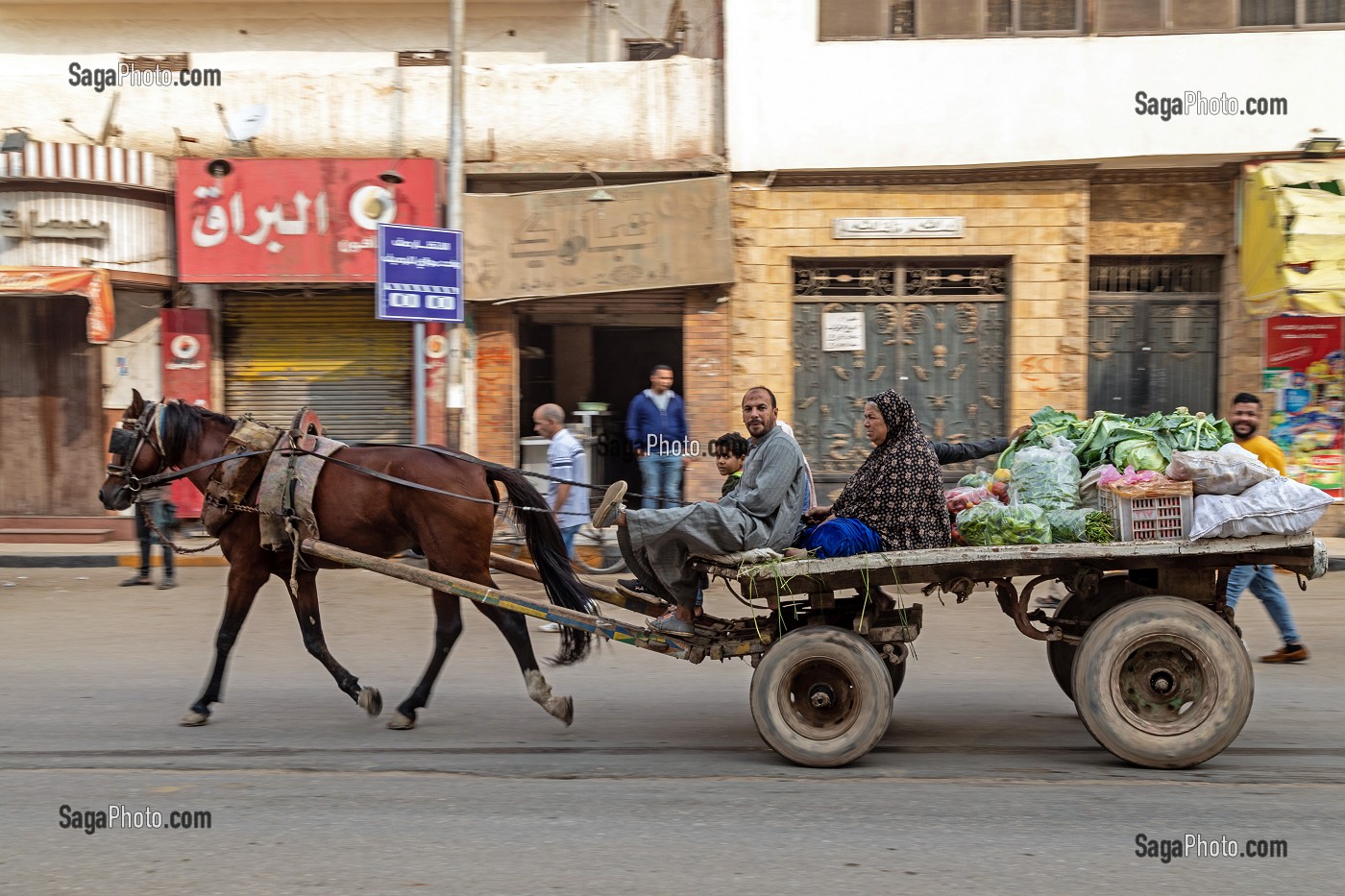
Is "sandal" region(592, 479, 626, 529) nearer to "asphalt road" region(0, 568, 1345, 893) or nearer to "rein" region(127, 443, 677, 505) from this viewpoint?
"rein" region(127, 443, 677, 505)

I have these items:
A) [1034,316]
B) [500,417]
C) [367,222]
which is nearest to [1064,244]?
[1034,316]

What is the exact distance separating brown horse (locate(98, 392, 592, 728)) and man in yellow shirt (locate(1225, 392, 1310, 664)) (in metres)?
3.85

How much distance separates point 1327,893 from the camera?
11.6 feet

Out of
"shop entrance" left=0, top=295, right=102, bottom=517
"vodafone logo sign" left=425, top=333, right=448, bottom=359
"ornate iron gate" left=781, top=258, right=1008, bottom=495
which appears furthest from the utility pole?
"shop entrance" left=0, top=295, right=102, bottom=517

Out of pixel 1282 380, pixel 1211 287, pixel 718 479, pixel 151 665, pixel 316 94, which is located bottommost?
pixel 151 665

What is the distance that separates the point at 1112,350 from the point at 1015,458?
8204 millimetres

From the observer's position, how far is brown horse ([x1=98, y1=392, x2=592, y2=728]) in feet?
18.7

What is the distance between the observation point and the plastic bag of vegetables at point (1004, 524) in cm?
474

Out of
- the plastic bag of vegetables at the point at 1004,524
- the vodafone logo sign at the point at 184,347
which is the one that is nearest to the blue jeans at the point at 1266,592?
the plastic bag of vegetables at the point at 1004,524

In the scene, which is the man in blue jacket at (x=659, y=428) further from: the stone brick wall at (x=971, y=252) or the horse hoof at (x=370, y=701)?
the horse hoof at (x=370, y=701)

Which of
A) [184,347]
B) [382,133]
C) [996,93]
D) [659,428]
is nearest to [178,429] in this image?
[659,428]

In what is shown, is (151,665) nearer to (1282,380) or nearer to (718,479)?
(718,479)

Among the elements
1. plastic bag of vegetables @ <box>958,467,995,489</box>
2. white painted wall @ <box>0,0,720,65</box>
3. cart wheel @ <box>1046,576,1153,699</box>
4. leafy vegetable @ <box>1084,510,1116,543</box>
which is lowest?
cart wheel @ <box>1046,576,1153,699</box>

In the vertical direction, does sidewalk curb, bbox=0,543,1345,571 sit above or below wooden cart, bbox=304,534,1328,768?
below
